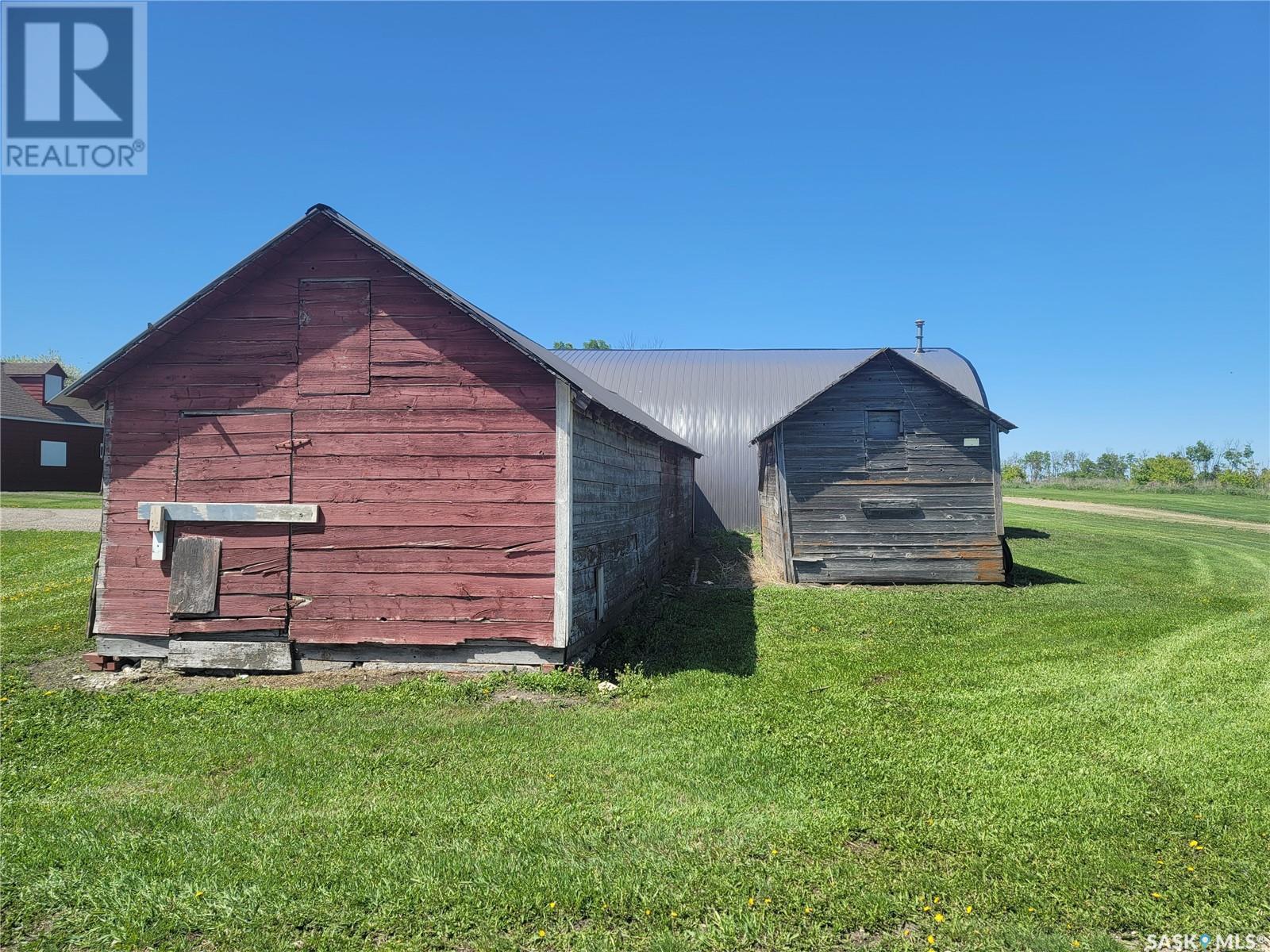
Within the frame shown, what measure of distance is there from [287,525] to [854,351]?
99.5ft

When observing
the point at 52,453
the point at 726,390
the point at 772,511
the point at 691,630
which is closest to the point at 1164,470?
the point at 726,390

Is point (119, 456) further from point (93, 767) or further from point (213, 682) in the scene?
point (93, 767)

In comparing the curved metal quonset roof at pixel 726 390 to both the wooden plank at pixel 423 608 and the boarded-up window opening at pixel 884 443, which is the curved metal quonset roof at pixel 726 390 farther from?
the wooden plank at pixel 423 608

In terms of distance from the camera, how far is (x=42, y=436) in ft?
115

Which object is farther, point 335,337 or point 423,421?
point 335,337

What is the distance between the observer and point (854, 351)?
34.3 metres

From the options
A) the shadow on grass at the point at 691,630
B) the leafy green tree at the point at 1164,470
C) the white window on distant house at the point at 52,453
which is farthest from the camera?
the leafy green tree at the point at 1164,470

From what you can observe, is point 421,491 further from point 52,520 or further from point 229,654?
point 52,520

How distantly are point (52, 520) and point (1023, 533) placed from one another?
33824 millimetres

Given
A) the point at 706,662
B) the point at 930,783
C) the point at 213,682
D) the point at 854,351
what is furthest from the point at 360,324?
the point at 854,351

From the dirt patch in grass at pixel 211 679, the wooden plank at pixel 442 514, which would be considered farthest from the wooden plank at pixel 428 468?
the dirt patch in grass at pixel 211 679

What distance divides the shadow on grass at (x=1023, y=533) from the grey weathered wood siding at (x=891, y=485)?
11259 mm

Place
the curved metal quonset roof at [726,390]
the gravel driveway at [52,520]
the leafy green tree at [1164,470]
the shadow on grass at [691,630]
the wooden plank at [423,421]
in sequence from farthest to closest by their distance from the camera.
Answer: the leafy green tree at [1164,470]
the curved metal quonset roof at [726,390]
the gravel driveway at [52,520]
the shadow on grass at [691,630]
the wooden plank at [423,421]

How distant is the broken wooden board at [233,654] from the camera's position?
907cm
